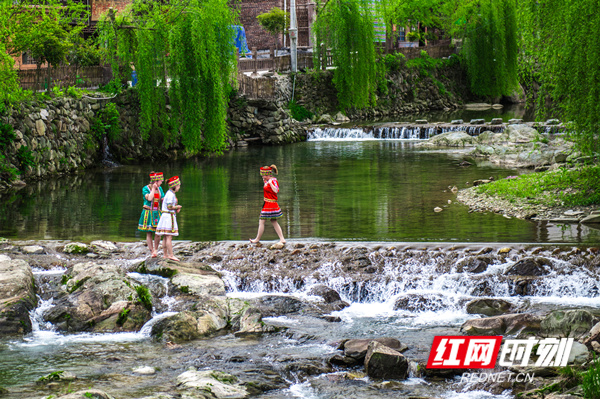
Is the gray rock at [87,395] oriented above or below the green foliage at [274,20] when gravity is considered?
below

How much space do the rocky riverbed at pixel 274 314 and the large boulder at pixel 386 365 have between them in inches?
0.8

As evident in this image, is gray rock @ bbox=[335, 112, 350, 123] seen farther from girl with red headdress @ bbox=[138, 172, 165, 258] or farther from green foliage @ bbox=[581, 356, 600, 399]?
green foliage @ bbox=[581, 356, 600, 399]

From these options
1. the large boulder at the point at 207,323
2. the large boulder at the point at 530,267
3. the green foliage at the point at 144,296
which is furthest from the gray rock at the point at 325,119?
the large boulder at the point at 207,323

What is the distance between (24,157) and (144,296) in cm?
1567

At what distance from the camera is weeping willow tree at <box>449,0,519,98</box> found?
52.5 m

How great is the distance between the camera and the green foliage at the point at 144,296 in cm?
1270

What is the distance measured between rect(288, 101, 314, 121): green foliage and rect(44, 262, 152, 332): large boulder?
1315 inches

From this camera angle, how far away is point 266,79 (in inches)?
1686

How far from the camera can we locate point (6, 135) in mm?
25469

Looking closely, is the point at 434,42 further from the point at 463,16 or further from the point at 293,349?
the point at 293,349

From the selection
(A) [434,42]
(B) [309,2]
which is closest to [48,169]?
(B) [309,2]

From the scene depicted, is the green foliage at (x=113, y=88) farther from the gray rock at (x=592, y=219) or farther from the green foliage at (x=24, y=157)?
the gray rock at (x=592, y=219)

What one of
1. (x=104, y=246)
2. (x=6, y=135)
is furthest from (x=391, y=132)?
(x=104, y=246)

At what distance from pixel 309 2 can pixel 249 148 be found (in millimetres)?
25172
